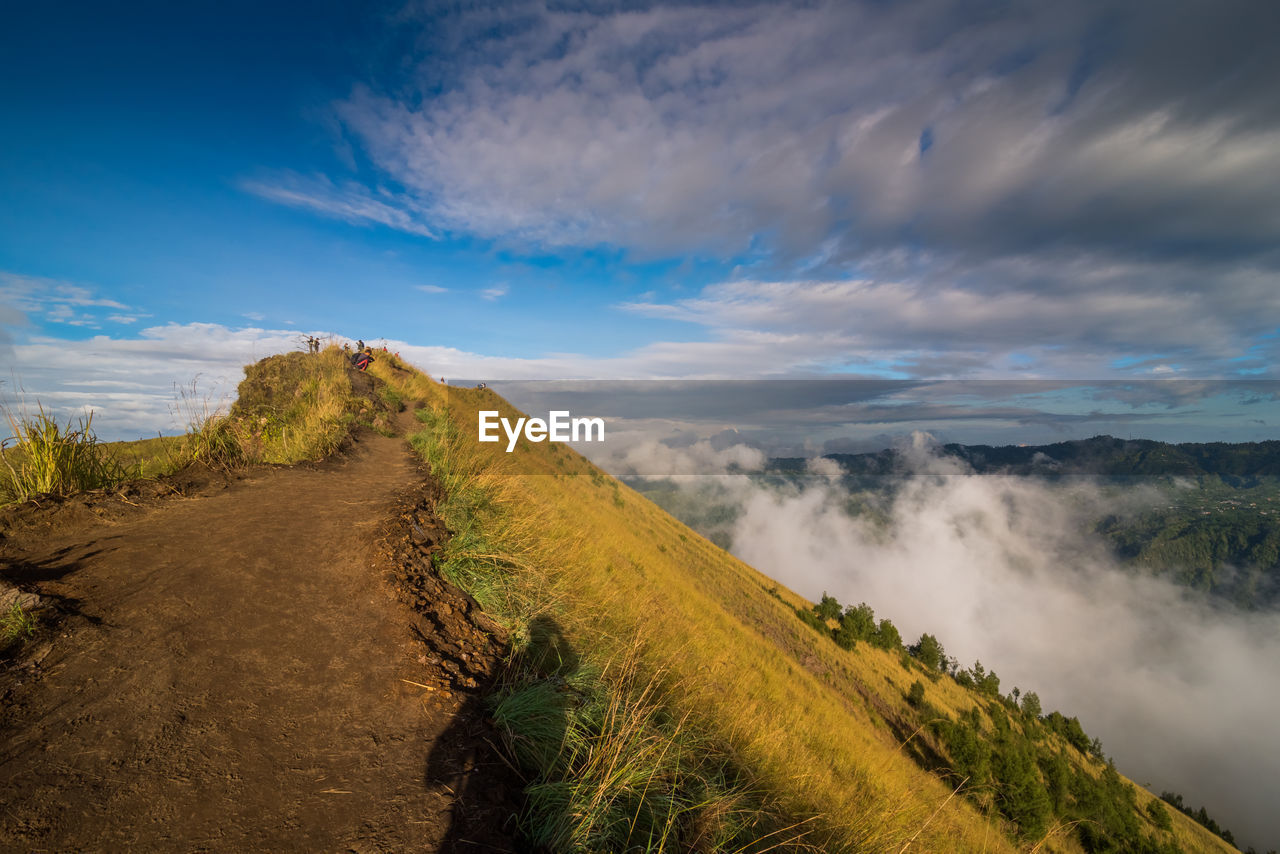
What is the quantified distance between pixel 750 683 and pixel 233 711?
10.5 meters

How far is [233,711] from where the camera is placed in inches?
124

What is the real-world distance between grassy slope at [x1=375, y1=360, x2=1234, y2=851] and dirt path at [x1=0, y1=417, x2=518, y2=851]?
8.15 feet

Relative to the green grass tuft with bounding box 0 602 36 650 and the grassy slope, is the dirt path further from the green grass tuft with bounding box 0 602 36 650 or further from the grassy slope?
the grassy slope

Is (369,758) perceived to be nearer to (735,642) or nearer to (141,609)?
(141,609)

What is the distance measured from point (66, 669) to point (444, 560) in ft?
10.1

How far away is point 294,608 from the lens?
438 cm

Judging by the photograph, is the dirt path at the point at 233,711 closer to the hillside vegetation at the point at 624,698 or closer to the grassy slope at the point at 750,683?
the hillside vegetation at the point at 624,698

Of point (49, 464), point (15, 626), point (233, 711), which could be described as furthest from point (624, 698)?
point (49, 464)

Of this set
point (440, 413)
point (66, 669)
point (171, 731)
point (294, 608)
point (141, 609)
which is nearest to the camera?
point (171, 731)

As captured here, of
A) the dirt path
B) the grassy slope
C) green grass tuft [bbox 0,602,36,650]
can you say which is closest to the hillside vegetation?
the grassy slope

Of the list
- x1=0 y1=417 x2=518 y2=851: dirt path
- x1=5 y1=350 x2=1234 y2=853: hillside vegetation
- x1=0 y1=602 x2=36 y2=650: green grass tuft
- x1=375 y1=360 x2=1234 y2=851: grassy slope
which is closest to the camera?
x1=0 y1=417 x2=518 y2=851: dirt path

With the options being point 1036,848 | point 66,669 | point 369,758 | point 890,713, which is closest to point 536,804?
point 369,758

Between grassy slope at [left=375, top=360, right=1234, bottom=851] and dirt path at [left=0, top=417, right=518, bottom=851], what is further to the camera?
grassy slope at [left=375, top=360, right=1234, bottom=851]

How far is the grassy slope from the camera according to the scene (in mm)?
5555
